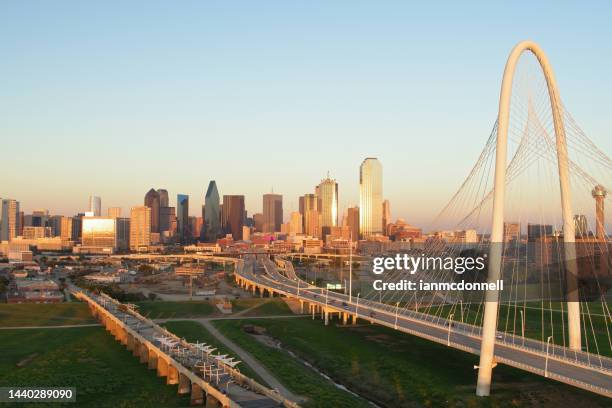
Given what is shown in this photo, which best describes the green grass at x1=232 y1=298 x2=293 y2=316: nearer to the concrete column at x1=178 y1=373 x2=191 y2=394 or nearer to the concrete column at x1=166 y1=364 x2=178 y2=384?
the concrete column at x1=166 y1=364 x2=178 y2=384

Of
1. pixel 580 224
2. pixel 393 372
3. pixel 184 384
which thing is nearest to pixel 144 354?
pixel 184 384

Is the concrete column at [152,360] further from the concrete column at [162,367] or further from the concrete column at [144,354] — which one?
the concrete column at [162,367]

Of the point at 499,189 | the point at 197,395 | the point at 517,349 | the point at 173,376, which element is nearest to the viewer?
the point at 197,395

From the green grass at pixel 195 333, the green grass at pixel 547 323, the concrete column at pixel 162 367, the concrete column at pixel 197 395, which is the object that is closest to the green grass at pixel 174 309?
the green grass at pixel 195 333

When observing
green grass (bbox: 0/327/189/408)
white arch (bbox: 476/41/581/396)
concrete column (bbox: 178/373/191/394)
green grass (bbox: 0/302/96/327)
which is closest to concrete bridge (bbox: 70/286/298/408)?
concrete column (bbox: 178/373/191/394)

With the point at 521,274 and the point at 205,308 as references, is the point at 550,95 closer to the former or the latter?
the point at 205,308

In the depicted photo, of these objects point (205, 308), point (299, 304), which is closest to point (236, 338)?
point (205, 308)

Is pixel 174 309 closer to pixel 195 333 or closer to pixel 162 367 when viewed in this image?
pixel 195 333
